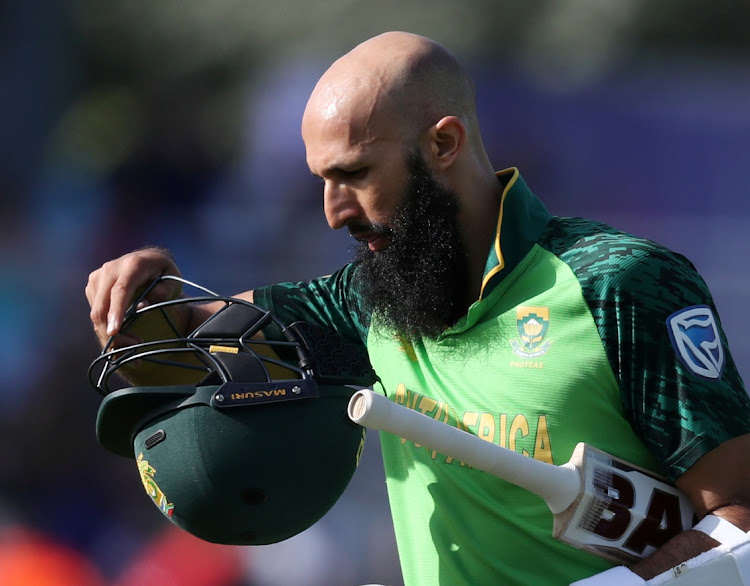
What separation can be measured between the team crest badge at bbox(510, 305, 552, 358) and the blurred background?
2.25m

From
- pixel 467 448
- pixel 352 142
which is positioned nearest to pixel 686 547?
pixel 467 448

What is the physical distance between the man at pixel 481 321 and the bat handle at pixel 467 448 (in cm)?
17

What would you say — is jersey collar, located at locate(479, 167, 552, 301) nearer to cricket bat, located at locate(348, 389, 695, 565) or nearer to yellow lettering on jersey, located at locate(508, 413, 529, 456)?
yellow lettering on jersey, located at locate(508, 413, 529, 456)

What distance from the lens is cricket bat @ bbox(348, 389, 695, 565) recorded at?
1.43 meters

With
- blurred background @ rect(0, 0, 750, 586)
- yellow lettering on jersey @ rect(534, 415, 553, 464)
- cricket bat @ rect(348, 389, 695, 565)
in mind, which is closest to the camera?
cricket bat @ rect(348, 389, 695, 565)

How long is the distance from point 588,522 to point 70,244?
3193mm

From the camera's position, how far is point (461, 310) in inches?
78.0

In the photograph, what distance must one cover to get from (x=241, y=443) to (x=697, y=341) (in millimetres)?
709

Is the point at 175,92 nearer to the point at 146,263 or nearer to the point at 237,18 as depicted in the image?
the point at 237,18

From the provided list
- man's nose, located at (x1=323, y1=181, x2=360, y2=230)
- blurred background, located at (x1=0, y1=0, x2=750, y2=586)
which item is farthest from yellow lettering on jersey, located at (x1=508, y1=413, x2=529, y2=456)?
blurred background, located at (x1=0, y1=0, x2=750, y2=586)

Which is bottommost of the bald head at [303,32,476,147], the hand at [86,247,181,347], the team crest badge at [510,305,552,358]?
the team crest badge at [510,305,552,358]

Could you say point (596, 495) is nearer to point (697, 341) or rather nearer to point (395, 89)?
point (697, 341)

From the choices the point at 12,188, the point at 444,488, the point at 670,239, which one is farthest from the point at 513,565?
the point at 12,188

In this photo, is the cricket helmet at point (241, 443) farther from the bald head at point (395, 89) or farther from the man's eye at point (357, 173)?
the bald head at point (395, 89)
